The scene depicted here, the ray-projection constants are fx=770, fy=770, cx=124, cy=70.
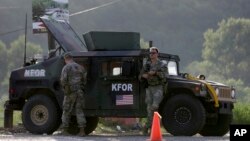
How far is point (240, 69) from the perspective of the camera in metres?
131

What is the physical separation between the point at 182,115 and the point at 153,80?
38.1 inches

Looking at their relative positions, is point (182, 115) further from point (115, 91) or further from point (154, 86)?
point (115, 91)

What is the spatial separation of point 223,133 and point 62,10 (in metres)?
16.1

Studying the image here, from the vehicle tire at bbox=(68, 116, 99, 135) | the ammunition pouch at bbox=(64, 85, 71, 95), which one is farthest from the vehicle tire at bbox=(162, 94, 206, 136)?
the vehicle tire at bbox=(68, 116, 99, 135)

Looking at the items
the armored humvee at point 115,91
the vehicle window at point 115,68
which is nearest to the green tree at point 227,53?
the armored humvee at point 115,91

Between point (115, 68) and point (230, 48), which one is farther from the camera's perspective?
point (230, 48)

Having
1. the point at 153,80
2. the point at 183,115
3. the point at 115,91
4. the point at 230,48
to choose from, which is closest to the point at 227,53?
the point at 230,48

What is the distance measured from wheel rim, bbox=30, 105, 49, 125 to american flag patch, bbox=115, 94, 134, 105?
172cm

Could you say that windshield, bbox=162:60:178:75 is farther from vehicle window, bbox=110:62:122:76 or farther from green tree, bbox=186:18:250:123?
green tree, bbox=186:18:250:123

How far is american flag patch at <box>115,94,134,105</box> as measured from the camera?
1617 centimetres

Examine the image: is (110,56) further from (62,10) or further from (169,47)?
(169,47)

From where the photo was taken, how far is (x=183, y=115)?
52.1 ft

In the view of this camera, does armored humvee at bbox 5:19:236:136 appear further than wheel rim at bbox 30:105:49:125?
No

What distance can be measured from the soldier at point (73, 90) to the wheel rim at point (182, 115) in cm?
196
